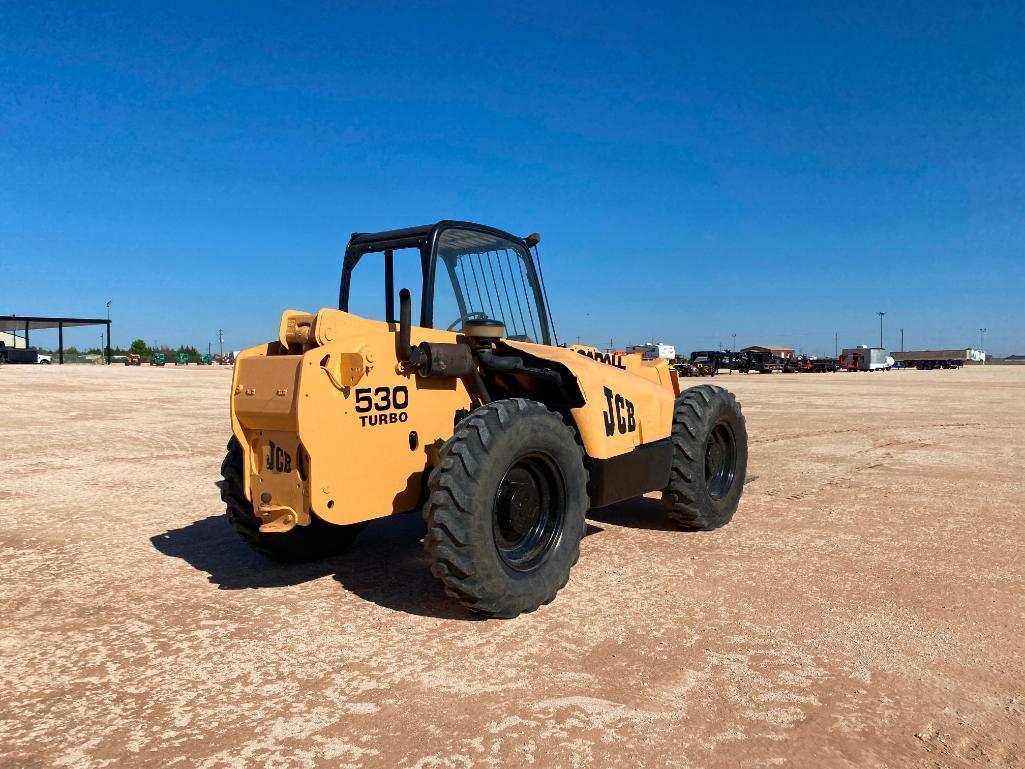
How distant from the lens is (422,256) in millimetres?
5352

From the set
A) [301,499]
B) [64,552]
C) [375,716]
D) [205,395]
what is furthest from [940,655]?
[205,395]

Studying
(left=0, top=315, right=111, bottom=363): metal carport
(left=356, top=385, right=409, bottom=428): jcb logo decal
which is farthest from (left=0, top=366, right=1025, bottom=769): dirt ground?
(left=0, top=315, right=111, bottom=363): metal carport

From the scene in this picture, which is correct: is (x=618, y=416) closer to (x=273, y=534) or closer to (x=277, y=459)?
(x=277, y=459)

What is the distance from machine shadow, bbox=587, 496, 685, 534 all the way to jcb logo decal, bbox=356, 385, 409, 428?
8.45ft

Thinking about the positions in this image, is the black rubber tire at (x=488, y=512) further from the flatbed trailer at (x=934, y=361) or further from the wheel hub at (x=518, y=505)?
the flatbed trailer at (x=934, y=361)

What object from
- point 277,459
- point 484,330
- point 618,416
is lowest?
point 277,459

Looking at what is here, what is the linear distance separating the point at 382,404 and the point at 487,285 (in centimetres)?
162

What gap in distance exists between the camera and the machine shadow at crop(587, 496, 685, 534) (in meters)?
6.77

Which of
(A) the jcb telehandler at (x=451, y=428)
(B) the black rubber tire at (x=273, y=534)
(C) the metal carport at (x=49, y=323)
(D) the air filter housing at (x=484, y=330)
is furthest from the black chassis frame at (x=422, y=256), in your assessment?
(C) the metal carport at (x=49, y=323)

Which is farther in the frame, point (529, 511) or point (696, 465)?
point (696, 465)

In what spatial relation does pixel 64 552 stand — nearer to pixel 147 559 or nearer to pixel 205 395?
pixel 147 559

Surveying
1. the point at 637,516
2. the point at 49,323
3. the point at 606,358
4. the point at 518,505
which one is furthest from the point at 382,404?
the point at 49,323

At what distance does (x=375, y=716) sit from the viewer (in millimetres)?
3186

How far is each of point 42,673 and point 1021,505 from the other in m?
8.11
